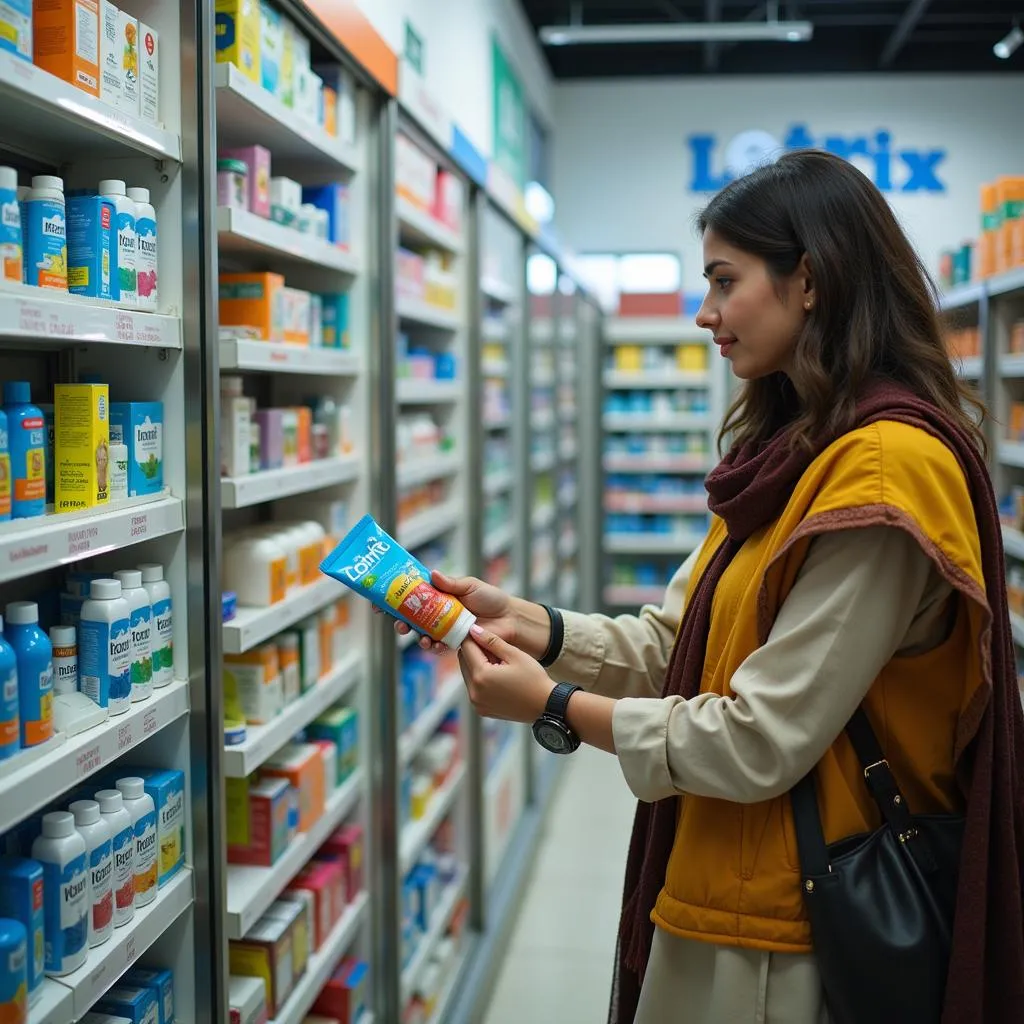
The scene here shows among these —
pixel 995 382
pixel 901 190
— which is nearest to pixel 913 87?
pixel 901 190

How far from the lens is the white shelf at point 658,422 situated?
9.65 m

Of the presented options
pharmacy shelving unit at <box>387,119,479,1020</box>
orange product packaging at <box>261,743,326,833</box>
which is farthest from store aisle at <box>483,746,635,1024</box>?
orange product packaging at <box>261,743,326,833</box>

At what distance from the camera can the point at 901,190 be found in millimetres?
10797

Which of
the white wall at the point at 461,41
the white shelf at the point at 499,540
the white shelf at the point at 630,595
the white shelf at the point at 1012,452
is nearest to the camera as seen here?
the white wall at the point at 461,41

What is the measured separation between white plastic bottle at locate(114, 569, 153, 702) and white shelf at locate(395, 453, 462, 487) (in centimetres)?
131

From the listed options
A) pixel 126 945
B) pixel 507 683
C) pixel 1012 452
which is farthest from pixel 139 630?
pixel 1012 452

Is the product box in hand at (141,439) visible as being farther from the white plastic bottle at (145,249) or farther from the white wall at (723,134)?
the white wall at (723,134)

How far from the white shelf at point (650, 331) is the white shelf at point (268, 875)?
7275mm

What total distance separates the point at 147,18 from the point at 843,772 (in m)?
1.66

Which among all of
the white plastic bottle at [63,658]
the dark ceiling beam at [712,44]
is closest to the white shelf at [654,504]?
the dark ceiling beam at [712,44]

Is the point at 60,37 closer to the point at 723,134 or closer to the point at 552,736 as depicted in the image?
the point at 552,736

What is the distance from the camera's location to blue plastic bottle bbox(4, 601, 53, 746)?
154 cm

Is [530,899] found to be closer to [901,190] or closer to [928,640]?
[928,640]

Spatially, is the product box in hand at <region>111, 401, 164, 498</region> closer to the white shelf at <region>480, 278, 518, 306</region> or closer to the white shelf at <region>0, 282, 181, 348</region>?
the white shelf at <region>0, 282, 181, 348</region>
